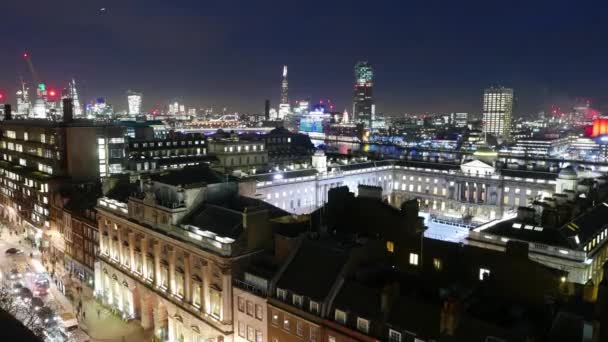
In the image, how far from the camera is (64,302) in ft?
248

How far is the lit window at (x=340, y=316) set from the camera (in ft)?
134

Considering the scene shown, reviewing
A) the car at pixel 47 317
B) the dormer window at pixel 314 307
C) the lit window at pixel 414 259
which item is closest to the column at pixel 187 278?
the car at pixel 47 317

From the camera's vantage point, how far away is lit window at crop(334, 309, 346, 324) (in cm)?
4097

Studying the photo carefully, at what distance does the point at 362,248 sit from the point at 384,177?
100 metres

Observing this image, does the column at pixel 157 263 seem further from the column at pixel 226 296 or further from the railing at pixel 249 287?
the railing at pixel 249 287

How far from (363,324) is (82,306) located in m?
51.8

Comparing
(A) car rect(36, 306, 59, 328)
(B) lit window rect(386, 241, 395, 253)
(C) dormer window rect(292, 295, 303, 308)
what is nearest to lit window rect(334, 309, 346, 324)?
(C) dormer window rect(292, 295, 303, 308)

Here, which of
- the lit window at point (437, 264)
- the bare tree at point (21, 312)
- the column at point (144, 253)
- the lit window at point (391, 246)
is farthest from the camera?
the column at point (144, 253)

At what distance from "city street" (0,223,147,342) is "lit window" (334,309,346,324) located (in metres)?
33.1

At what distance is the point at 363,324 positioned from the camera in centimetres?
3956

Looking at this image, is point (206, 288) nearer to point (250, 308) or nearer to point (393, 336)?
point (250, 308)

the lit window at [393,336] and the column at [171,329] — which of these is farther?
the column at [171,329]

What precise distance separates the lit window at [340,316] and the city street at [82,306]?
3314 cm

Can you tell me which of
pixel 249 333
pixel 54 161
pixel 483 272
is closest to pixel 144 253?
pixel 249 333
